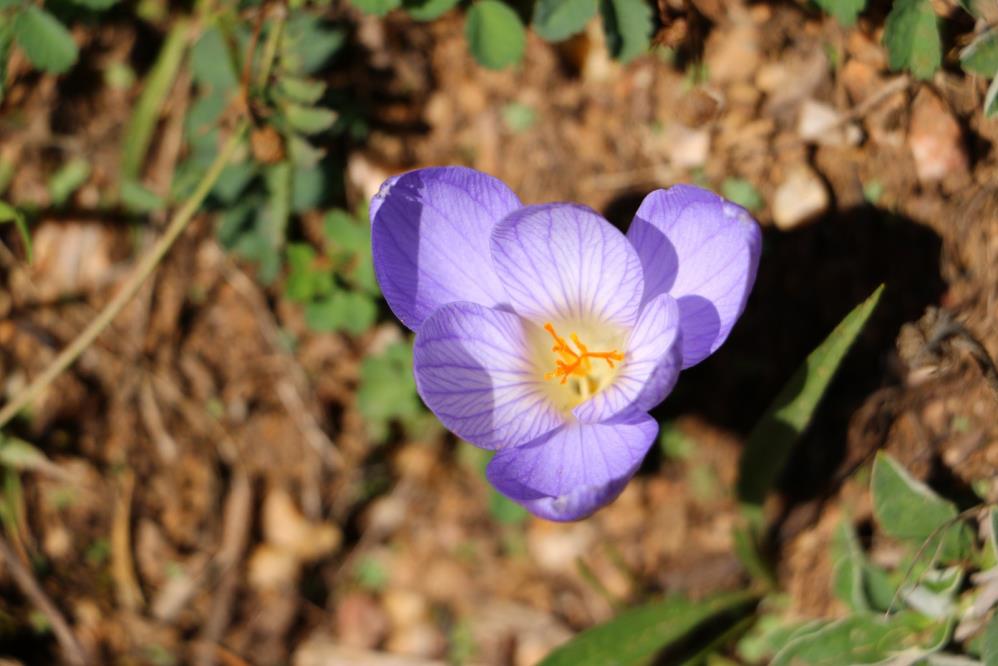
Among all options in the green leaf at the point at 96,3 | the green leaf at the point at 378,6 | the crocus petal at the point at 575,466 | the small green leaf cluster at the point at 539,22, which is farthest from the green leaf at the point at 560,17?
the green leaf at the point at 96,3

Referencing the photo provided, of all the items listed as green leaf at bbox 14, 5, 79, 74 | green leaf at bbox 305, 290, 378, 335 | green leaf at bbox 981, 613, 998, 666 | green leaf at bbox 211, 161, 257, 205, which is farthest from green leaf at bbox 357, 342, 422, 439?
green leaf at bbox 981, 613, 998, 666

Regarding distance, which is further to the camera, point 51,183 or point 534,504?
point 51,183

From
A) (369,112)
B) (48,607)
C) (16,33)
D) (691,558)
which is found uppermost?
(16,33)

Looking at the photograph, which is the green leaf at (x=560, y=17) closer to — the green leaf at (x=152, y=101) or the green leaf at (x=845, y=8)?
the green leaf at (x=845, y=8)

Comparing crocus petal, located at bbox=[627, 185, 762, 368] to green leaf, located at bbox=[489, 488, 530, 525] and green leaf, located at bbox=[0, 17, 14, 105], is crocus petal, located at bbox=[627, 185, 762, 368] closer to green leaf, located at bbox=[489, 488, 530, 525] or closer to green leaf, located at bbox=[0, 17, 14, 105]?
green leaf, located at bbox=[489, 488, 530, 525]

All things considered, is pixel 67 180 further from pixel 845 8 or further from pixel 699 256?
pixel 845 8

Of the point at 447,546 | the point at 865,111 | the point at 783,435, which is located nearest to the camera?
the point at 783,435

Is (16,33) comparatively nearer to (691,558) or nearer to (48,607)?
(48,607)

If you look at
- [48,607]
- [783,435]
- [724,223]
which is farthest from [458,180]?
[48,607]
